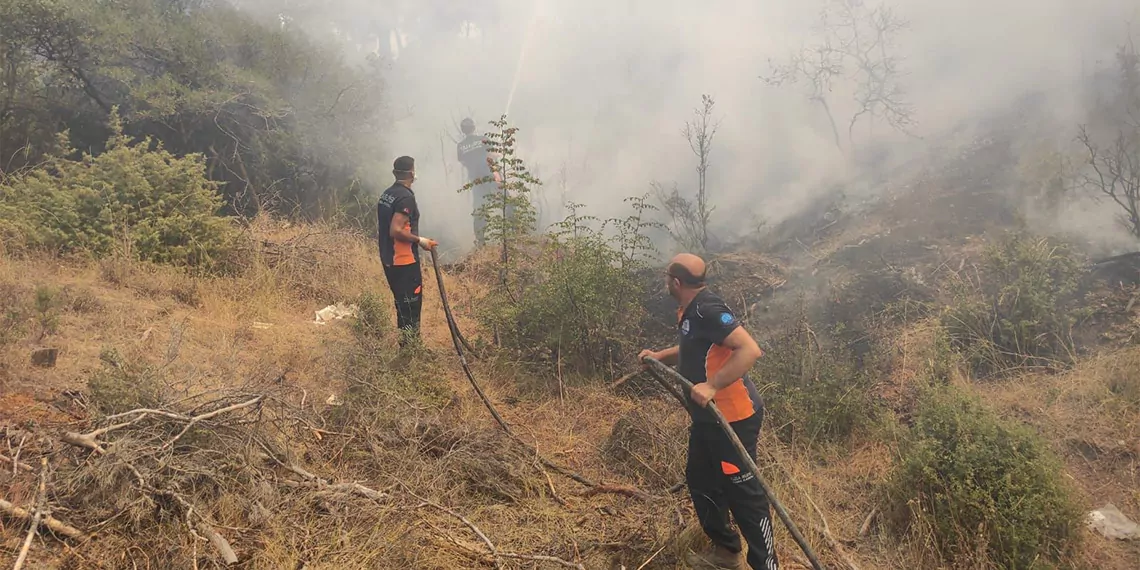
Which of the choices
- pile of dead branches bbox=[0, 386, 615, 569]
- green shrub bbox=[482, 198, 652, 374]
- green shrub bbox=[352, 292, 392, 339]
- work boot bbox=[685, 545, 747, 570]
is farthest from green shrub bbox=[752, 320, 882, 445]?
green shrub bbox=[352, 292, 392, 339]

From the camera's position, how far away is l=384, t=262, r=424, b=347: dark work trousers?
428 cm

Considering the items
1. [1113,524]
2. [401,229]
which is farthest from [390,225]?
[1113,524]

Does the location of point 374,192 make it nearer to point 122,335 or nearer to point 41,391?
point 122,335

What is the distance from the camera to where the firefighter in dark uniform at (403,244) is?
4.20 meters

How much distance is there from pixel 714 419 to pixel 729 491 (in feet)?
0.97

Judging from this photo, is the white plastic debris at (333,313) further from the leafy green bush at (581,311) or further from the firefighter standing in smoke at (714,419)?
the firefighter standing in smoke at (714,419)

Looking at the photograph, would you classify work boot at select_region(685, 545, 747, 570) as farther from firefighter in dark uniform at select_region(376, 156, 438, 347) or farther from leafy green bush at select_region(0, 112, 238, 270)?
leafy green bush at select_region(0, 112, 238, 270)

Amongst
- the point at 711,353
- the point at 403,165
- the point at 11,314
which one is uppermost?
the point at 403,165

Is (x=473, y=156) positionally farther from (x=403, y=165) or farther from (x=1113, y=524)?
(x=1113, y=524)

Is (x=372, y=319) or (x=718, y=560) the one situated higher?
(x=372, y=319)

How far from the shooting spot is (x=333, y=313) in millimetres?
5734

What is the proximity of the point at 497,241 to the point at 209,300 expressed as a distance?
244 cm

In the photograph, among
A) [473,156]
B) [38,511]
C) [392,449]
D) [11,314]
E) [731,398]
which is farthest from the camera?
[473,156]

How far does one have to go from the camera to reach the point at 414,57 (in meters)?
15.5
